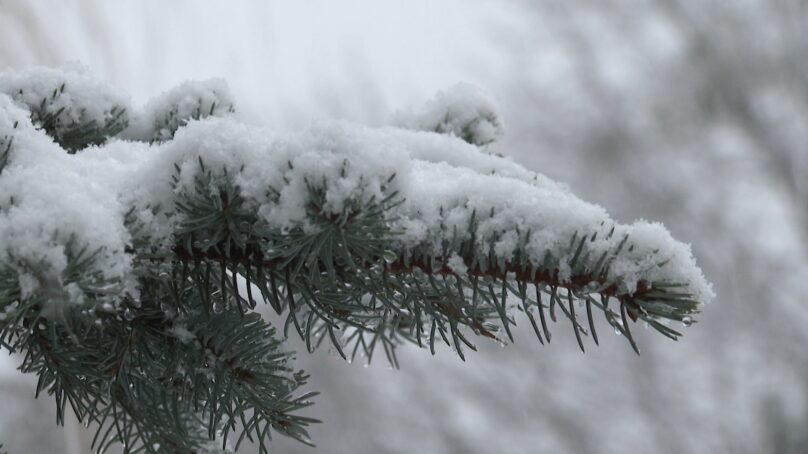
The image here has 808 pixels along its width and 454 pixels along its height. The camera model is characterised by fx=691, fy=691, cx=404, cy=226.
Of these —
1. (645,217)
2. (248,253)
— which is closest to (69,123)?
(248,253)

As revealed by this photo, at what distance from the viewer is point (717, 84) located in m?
4.62

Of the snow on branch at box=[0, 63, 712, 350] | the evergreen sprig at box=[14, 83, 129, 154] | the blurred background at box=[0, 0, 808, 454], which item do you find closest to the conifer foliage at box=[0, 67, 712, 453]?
the snow on branch at box=[0, 63, 712, 350]

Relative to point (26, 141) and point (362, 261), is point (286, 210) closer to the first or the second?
point (362, 261)

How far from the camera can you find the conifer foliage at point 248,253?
351 mm

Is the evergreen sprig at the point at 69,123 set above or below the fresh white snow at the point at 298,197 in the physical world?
above

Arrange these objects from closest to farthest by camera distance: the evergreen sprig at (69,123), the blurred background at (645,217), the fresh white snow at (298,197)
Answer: the fresh white snow at (298,197) < the evergreen sprig at (69,123) < the blurred background at (645,217)

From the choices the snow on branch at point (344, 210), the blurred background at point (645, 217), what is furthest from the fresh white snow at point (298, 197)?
the blurred background at point (645, 217)

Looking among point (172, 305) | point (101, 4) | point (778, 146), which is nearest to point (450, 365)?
point (778, 146)

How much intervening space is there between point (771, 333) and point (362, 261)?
4.46 meters

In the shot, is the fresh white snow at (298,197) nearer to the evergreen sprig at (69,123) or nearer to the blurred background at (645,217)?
the evergreen sprig at (69,123)

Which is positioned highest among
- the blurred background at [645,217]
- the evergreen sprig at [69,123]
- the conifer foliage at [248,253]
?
the blurred background at [645,217]

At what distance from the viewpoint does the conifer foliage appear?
1.15 feet

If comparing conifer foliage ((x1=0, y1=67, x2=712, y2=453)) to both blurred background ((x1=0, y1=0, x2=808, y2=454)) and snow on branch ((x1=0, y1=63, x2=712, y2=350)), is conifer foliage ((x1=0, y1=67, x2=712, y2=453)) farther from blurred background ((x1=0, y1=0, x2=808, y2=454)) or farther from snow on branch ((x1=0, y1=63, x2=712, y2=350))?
blurred background ((x1=0, y1=0, x2=808, y2=454))

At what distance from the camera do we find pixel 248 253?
0.43m
